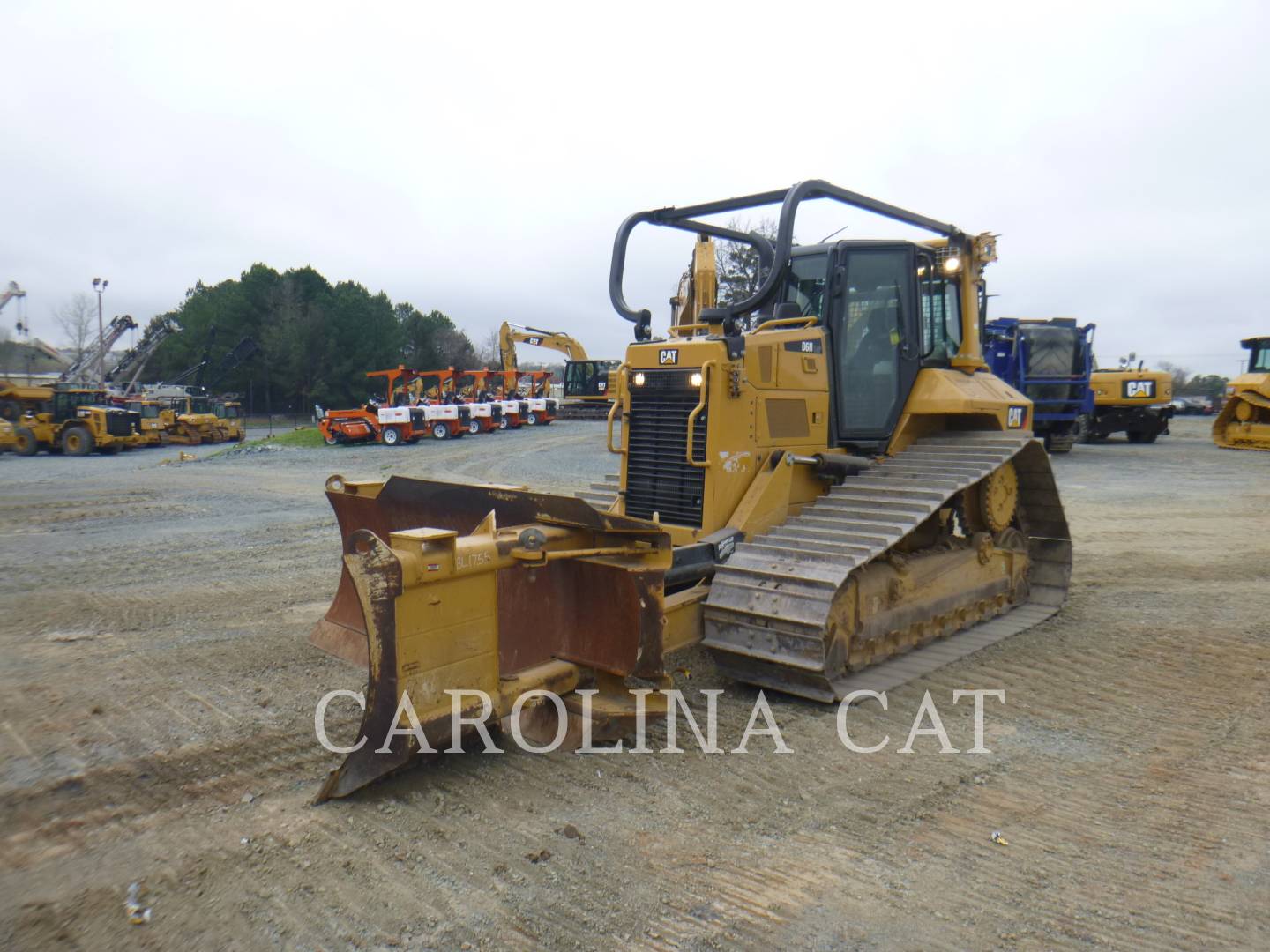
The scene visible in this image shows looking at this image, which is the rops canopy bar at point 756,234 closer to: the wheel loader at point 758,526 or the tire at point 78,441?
the wheel loader at point 758,526

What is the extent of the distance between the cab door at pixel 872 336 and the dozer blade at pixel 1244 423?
20.2 m

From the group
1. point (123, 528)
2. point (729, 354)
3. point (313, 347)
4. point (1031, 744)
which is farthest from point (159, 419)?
point (1031, 744)

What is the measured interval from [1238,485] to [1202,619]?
10767 mm

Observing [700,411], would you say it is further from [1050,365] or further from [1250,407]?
[1250,407]

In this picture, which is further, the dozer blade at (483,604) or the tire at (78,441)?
the tire at (78,441)

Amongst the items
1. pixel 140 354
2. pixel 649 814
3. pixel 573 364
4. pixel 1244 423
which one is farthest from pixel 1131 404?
pixel 140 354

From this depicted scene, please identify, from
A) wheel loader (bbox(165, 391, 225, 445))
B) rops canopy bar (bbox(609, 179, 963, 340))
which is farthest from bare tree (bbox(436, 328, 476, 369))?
rops canopy bar (bbox(609, 179, 963, 340))

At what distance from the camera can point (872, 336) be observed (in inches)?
236

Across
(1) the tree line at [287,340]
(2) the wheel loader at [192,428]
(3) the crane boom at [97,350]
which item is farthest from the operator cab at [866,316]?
(3) the crane boom at [97,350]

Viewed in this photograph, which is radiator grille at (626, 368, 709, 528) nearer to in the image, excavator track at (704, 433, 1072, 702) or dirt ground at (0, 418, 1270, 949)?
excavator track at (704, 433, 1072, 702)

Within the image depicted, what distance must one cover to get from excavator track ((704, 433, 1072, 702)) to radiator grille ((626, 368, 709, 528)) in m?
0.54

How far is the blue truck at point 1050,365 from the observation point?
20172 millimetres

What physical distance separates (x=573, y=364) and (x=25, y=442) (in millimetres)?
17685

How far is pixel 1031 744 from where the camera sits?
4180 mm
